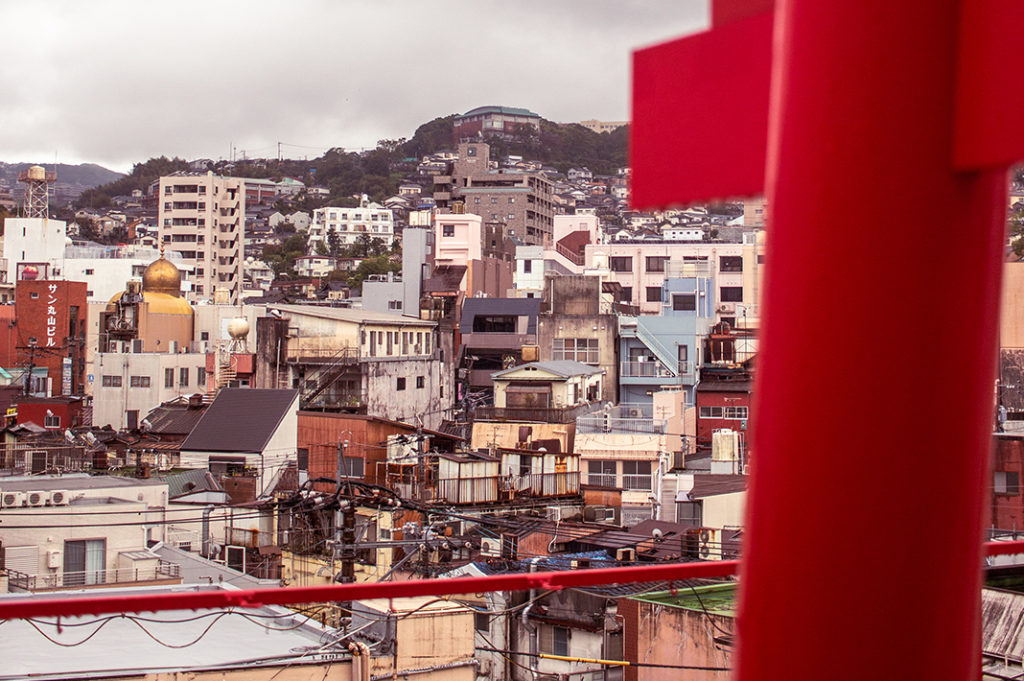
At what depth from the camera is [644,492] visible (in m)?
26.6

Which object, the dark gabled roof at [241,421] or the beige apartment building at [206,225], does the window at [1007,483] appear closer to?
the dark gabled roof at [241,421]

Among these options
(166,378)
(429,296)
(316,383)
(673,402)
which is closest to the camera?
(673,402)

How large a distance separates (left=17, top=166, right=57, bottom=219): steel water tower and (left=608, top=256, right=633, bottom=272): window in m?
35.7

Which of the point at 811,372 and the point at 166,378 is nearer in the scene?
the point at 811,372

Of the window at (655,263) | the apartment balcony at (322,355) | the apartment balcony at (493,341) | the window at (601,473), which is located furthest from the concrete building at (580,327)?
the window at (655,263)

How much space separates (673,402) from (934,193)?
30573 mm

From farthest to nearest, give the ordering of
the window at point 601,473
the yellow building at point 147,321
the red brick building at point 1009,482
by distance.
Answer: the yellow building at point 147,321, the window at point 601,473, the red brick building at point 1009,482

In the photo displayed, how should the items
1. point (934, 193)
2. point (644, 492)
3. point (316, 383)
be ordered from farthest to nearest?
point (316, 383)
point (644, 492)
point (934, 193)

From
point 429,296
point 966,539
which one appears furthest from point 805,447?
point 429,296

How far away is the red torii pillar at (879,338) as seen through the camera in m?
2.23

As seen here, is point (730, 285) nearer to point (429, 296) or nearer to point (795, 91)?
point (429, 296)

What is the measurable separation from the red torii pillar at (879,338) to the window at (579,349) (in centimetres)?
3771

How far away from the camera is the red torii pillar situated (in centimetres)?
223

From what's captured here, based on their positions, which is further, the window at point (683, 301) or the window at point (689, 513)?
the window at point (683, 301)
